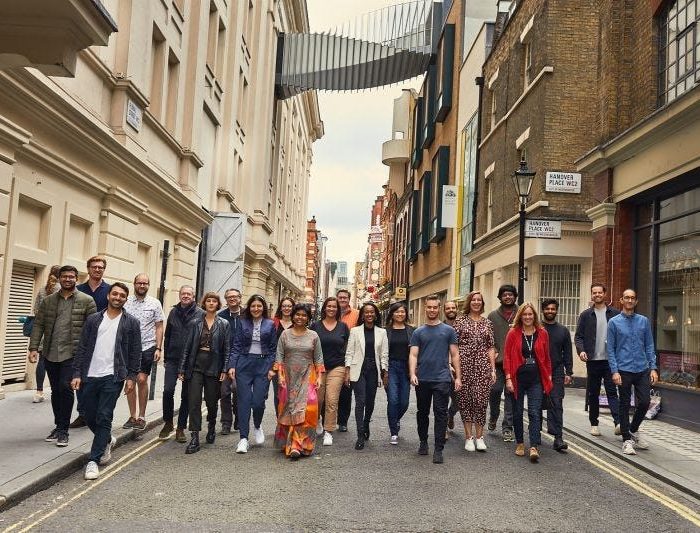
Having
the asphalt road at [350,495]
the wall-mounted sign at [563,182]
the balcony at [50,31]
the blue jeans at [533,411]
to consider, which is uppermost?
the wall-mounted sign at [563,182]

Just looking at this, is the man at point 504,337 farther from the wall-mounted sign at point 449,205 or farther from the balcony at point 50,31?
the wall-mounted sign at point 449,205

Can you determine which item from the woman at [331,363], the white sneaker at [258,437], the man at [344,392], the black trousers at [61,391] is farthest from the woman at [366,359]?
the black trousers at [61,391]

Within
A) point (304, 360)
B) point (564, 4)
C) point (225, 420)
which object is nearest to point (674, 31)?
point (564, 4)

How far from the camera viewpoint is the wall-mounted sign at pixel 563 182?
18000 millimetres

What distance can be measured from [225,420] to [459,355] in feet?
10.4

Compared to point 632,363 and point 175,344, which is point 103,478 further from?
point 632,363

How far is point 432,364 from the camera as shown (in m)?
8.27

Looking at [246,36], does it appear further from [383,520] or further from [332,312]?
[383,520]

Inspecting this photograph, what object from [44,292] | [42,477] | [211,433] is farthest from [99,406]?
[44,292]

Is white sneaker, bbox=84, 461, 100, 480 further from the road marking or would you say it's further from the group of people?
the group of people

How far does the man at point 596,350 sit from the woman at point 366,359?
2.69 m

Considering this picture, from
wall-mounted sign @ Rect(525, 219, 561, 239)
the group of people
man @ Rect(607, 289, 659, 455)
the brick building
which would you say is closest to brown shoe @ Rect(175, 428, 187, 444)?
the group of people

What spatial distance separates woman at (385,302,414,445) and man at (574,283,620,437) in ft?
7.90

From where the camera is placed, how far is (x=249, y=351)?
862 cm
